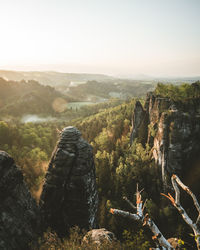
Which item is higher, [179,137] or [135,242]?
[179,137]

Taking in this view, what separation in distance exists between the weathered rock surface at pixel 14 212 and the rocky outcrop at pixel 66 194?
2.21 meters

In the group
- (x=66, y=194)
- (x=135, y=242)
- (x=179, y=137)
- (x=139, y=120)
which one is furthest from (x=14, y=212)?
(x=139, y=120)

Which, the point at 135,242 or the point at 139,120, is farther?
the point at 139,120

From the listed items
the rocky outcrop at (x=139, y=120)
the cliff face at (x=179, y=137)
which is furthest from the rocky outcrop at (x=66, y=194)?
the rocky outcrop at (x=139, y=120)

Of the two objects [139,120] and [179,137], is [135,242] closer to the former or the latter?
[179,137]

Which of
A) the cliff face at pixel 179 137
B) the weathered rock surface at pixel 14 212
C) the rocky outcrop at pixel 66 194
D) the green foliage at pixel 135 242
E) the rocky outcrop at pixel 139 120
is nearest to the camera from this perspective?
the green foliage at pixel 135 242

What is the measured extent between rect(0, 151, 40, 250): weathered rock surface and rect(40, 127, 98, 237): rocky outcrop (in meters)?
2.21

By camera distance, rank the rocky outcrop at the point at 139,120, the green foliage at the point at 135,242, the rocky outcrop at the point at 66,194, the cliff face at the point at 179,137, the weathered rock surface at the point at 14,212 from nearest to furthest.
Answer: the green foliage at the point at 135,242
the weathered rock surface at the point at 14,212
the rocky outcrop at the point at 66,194
the cliff face at the point at 179,137
the rocky outcrop at the point at 139,120

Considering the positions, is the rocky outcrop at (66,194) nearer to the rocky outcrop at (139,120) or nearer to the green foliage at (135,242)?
the green foliage at (135,242)

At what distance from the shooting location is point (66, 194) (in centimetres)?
1656

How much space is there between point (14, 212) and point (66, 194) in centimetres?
527

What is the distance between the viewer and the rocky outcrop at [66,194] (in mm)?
16391

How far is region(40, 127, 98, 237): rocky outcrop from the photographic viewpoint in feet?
53.8

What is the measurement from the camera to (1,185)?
39.7 ft
